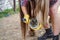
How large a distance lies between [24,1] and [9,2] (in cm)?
221

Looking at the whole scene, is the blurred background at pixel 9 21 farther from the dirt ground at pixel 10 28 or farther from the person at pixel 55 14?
the person at pixel 55 14

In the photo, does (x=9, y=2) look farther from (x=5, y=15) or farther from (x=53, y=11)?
(x=53, y=11)

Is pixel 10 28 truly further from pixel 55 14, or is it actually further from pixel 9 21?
pixel 55 14

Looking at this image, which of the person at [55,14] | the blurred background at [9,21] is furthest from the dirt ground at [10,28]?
the person at [55,14]

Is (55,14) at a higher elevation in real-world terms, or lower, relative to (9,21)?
higher

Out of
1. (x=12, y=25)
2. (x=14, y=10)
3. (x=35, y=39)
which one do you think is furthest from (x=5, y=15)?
(x=35, y=39)

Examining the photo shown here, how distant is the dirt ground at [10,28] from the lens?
8.14 feet

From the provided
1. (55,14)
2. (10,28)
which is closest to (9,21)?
(10,28)

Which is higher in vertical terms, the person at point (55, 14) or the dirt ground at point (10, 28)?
the person at point (55, 14)

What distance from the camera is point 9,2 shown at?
3828 millimetres

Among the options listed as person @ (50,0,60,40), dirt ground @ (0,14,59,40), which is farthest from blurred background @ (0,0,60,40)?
person @ (50,0,60,40)

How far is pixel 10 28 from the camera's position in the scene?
2.84 meters

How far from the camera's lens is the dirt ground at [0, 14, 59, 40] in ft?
8.14

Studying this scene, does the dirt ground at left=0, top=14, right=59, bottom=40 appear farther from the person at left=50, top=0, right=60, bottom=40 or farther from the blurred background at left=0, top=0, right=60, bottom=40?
the person at left=50, top=0, right=60, bottom=40
